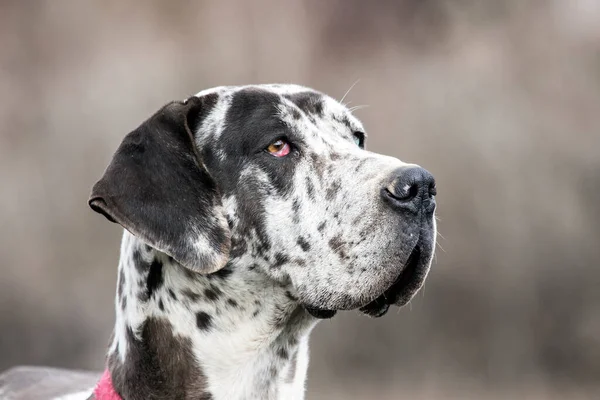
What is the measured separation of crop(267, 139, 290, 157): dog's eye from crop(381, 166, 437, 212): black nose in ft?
1.69

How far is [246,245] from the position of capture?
346 cm

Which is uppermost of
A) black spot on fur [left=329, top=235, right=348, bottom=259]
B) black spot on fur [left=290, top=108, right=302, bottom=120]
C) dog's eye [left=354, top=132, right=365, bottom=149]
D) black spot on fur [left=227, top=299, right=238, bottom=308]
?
black spot on fur [left=290, top=108, right=302, bottom=120]

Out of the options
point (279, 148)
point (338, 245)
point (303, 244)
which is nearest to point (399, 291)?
point (338, 245)

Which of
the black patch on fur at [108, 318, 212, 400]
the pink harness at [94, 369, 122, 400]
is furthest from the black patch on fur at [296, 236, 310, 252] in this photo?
the pink harness at [94, 369, 122, 400]

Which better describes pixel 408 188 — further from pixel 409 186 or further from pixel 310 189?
pixel 310 189

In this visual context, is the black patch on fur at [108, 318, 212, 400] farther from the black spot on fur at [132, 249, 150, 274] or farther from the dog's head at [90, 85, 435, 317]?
the dog's head at [90, 85, 435, 317]

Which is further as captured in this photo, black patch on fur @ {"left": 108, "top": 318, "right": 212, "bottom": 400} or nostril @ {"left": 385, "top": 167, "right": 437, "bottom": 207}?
black patch on fur @ {"left": 108, "top": 318, "right": 212, "bottom": 400}

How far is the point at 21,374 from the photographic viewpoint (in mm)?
4766

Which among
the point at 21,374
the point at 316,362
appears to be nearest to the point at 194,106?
the point at 21,374

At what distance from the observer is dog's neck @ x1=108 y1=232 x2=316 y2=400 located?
3.38 m

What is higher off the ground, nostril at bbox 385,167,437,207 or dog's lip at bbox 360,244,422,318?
nostril at bbox 385,167,437,207

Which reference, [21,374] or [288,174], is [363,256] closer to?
[288,174]

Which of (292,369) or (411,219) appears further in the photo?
(292,369)

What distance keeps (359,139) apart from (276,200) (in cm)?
66
